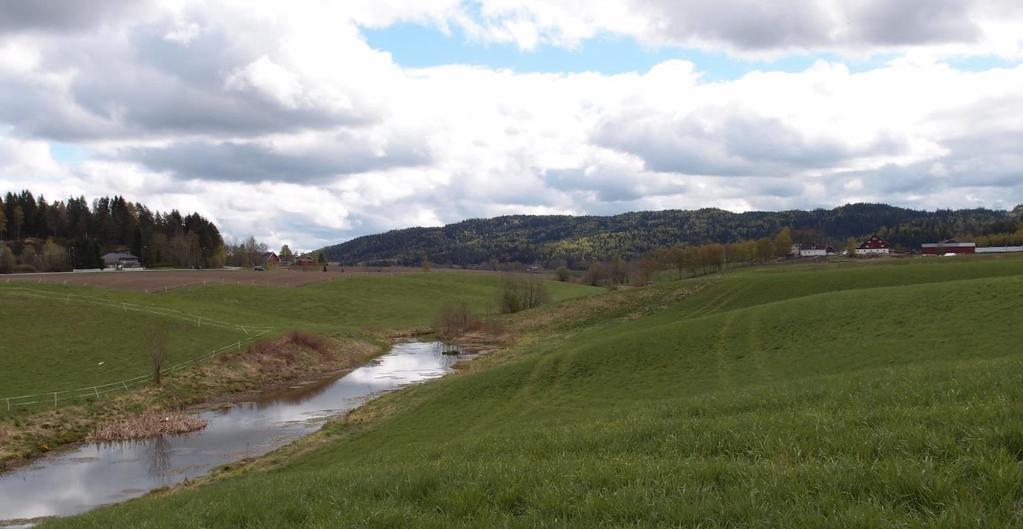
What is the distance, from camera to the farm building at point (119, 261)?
158250 millimetres

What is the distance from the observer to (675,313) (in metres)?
67.1

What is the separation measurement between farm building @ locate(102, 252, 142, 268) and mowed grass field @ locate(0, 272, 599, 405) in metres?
64.8

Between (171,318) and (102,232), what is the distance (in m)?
129

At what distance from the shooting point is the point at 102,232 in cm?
17675

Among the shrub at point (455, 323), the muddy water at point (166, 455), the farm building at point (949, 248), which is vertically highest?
the farm building at point (949, 248)

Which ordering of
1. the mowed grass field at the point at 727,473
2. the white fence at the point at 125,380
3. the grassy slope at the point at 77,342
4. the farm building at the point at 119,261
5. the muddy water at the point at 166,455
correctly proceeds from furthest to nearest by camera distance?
the farm building at the point at 119,261
the grassy slope at the point at 77,342
the white fence at the point at 125,380
the muddy water at the point at 166,455
the mowed grass field at the point at 727,473

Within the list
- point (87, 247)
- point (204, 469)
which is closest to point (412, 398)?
point (204, 469)

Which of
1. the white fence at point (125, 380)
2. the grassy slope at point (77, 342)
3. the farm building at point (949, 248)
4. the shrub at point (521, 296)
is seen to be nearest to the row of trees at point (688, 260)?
the farm building at point (949, 248)

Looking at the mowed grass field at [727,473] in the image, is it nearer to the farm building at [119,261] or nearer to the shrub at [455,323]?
the shrub at [455,323]

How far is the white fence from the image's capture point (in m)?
41.0

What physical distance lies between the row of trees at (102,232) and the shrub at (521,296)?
10422 centimetres

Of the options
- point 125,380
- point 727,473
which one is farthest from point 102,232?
point 727,473

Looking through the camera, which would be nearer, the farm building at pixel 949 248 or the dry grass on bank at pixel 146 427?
the dry grass on bank at pixel 146 427

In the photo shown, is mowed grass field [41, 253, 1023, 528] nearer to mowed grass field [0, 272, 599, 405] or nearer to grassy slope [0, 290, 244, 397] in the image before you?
grassy slope [0, 290, 244, 397]
